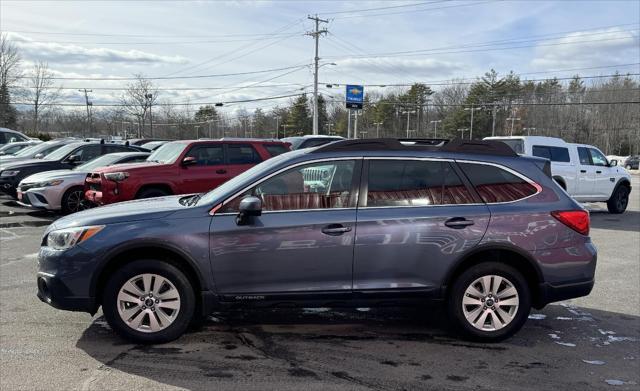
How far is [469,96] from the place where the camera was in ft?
252

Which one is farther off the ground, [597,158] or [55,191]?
[597,158]

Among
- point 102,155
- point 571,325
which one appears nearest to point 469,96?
point 102,155

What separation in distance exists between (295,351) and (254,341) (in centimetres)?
43

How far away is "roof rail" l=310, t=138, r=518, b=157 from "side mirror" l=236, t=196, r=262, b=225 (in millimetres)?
796

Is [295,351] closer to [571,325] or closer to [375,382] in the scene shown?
[375,382]

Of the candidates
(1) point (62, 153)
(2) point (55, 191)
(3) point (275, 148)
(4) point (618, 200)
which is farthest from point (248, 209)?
(4) point (618, 200)

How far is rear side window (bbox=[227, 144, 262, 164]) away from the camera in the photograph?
34.6ft

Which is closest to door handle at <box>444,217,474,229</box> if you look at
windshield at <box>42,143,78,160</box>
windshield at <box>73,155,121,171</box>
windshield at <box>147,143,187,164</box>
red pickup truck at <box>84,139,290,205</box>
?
red pickup truck at <box>84,139,290,205</box>

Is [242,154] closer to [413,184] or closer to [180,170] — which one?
[180,170]

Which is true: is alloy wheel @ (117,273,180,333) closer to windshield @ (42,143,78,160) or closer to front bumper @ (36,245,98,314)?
front bumper @ (36,245,98,314)

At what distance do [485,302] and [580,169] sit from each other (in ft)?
36.4

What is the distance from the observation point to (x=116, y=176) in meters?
9.59

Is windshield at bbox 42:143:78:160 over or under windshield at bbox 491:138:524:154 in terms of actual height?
under

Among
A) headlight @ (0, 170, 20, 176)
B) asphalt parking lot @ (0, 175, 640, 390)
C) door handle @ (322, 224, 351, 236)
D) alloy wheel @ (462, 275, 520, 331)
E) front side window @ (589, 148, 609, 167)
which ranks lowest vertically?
asphalt parking lot @ (0, 175, 640, 390)
